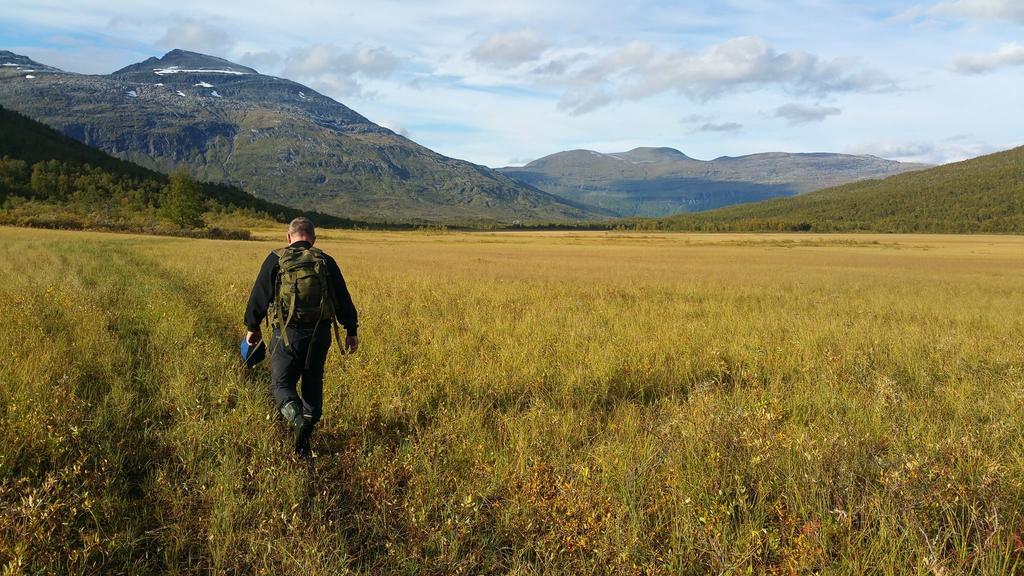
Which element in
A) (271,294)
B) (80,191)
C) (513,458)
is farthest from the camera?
(80,191)

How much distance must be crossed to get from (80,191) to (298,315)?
370 feet

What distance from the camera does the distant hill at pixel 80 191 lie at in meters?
71.2

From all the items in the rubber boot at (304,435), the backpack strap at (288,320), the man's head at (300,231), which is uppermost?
the man's head at (300,231)

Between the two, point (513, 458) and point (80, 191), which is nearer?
point (513, 458)

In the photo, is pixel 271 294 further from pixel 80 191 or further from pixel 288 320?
pixel 80 191

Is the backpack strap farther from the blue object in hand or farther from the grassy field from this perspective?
the grassy field

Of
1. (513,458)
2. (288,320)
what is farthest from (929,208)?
(288,320)

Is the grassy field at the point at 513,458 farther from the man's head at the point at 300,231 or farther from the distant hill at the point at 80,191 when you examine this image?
the distant hill at the point at 80,191

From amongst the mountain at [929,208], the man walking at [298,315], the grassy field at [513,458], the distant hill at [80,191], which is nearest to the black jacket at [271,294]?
the man walking at [298,315]

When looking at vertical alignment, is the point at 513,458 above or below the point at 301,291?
below

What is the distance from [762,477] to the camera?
4066mm

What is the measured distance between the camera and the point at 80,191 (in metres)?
91.6

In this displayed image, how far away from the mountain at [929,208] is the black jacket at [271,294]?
164172mm

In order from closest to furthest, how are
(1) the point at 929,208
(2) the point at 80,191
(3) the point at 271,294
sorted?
(3) the point at 271,294, (2) the point at 80,191, (1) the point at 929,208
